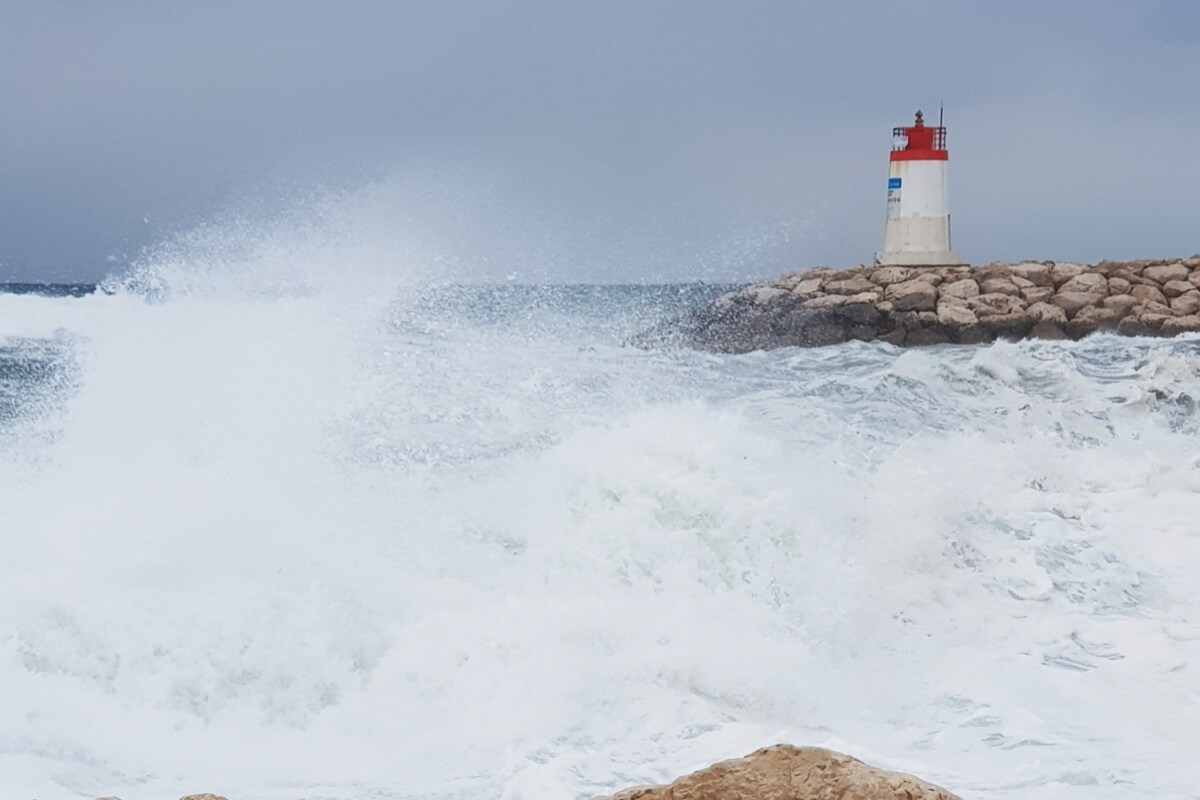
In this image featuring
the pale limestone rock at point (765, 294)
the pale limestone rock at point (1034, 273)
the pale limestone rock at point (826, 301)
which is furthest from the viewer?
the pale limestone rock at point (765, 294)

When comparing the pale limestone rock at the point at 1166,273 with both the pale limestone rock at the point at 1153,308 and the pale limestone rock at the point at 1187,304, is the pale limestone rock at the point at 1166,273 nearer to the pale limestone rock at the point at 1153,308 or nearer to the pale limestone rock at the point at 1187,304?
the pale limestone rock at the point at 1187,304

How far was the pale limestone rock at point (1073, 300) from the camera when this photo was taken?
47.4 ft

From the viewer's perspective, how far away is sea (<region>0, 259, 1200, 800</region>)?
152 inches

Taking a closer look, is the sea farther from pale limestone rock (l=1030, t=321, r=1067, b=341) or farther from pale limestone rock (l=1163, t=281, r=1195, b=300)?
pale limestone rock (l=1163, t=281, r=1195, b=300)

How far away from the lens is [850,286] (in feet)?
50.4

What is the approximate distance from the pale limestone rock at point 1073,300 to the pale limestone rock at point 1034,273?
1.14 ft

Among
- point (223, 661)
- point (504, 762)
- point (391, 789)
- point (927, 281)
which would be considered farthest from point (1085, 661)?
point (927, 281)

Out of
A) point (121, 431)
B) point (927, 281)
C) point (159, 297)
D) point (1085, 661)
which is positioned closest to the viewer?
point (1085, 661)

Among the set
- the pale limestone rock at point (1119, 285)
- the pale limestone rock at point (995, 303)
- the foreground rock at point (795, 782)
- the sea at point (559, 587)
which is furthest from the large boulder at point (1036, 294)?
the foreground rock at point (795, 782)

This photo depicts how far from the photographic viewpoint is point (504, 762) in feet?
12.4

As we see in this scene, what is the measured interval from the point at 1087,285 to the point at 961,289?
140 centimetres

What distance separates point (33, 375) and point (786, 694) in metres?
8.41

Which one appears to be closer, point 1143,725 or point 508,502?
point 1143,725

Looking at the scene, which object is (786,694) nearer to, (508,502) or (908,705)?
(908,705)
